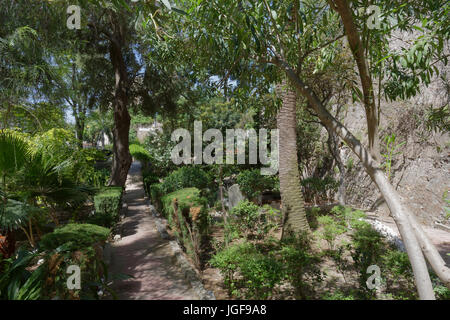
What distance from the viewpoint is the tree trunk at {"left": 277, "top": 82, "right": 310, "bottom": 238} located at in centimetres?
629

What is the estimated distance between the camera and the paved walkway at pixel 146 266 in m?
4.25

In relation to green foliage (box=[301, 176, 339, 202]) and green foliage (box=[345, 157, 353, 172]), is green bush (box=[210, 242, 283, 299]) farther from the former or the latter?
green foliage (box=[345, 157, 353, 172])

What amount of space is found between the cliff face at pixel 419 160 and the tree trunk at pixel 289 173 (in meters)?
4.42

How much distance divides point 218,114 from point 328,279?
1433 centimetres

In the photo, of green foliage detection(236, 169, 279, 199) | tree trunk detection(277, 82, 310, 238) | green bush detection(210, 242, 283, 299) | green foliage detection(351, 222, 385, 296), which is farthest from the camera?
green foliage detection(236, 169, 279, 199)

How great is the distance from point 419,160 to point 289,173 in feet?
20.6

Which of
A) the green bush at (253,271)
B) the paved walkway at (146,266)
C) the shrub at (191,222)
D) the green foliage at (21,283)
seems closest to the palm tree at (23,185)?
the green foliage at (21,283)

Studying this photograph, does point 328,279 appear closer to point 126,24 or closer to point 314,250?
point 314,250

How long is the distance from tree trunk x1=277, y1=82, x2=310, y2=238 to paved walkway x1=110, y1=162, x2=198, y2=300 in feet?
9.62

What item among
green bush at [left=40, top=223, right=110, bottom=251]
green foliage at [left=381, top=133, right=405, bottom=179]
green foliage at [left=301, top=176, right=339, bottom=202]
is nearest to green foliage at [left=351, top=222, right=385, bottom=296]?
green foliage at [left=381, top=133, right=405, bottom=179]

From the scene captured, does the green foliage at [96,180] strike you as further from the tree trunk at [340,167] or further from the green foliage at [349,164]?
the green foliage at [349,164]

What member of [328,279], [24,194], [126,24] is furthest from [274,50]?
[126,24]

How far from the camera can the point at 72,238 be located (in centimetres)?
368

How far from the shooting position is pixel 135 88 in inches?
506
